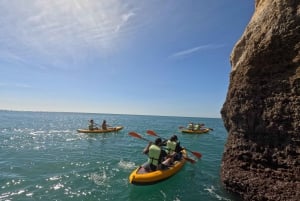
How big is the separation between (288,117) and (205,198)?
4725 mm

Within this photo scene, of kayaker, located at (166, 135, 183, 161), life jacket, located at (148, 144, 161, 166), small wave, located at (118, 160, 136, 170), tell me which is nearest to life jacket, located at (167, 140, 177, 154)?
kayaker, located at (166, 135, 183, 161)

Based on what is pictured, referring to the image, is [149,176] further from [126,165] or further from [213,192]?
[126,165]

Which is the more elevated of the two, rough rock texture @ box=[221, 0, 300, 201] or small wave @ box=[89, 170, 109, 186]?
rough rock texture @ box=[221, 0, 300, 201]

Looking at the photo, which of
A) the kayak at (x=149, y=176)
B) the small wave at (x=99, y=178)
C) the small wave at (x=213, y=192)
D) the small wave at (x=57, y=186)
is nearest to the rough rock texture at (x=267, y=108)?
the small wave at (x=213, y=192)

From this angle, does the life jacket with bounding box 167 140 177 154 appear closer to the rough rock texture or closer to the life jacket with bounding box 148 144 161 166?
the life jacket with bounding box 148 144 161 166

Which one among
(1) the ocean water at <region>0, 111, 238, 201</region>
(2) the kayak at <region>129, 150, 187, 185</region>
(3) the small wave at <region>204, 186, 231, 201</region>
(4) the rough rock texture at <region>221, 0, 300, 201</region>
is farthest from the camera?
(2) the kayak at <region>129, 150, 187, 185</region>

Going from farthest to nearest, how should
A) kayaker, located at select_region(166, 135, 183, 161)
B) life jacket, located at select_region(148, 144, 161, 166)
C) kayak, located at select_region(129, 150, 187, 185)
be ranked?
kayaker, located at select_region(166, 135, 183, 161), life jacket, located at select_region(148, 144, 161, 166), kayak, located at select_region(129, 150, 187, 185)

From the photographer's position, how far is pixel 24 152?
1878 centimetres

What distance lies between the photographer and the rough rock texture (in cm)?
765

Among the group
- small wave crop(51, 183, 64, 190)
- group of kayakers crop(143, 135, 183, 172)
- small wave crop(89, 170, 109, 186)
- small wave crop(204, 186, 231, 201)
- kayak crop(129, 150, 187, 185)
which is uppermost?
group of kayakers crop(143, 135, 183, 172)

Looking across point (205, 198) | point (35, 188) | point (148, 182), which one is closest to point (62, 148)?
point (35, 188)

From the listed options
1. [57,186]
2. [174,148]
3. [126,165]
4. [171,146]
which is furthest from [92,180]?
[174,148]

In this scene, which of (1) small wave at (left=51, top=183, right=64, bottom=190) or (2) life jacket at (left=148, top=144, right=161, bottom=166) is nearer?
(1) small wave at (left=51, top=183, right=64, bottom=190)

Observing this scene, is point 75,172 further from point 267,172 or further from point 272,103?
point 272,103
